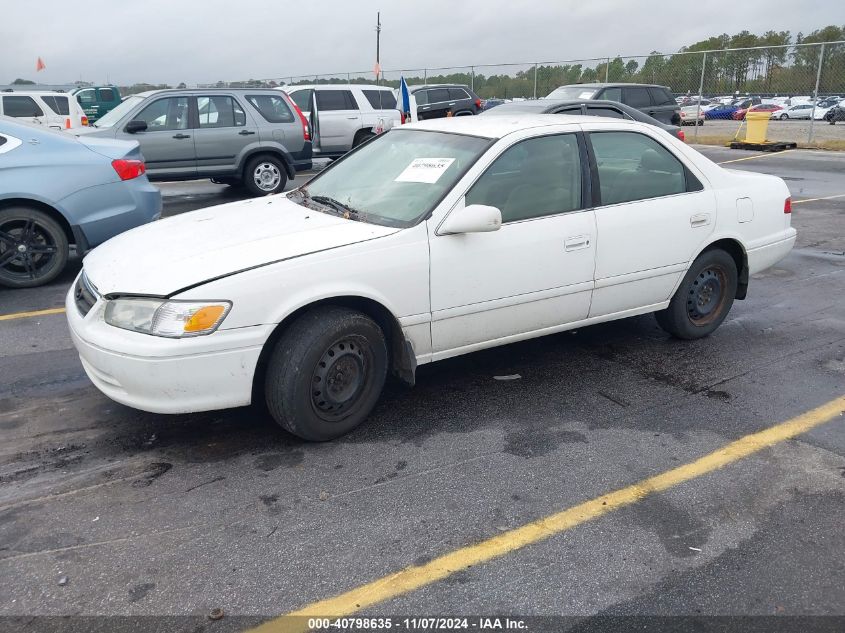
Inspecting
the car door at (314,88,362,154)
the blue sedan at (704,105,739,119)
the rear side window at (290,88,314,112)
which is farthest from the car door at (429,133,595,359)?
the blue sedan at (704,105,739,119)

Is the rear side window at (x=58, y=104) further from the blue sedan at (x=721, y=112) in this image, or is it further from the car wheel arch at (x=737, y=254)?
the blue sedan at (x=721, y=112)

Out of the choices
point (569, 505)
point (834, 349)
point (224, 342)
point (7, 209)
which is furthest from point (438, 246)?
point (7, 209)

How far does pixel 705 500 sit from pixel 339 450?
69.7 inches

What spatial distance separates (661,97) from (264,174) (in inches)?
440

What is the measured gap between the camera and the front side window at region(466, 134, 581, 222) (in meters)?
4.16

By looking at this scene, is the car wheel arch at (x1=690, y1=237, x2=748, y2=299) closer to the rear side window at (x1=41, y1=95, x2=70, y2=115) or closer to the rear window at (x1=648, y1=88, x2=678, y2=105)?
the rear window at (x1=648, y1=88, x2=678, y2=105)

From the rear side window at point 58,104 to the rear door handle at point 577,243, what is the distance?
60.8ft

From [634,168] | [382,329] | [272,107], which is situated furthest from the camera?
[272,107]

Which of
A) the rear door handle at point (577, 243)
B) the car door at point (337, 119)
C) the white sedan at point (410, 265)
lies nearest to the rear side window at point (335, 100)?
the car door at point (337, 119)

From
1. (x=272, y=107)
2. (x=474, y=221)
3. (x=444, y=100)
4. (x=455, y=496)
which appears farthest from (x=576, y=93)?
(x=455, y=496)

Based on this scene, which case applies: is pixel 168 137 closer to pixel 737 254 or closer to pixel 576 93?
pixel 576 93

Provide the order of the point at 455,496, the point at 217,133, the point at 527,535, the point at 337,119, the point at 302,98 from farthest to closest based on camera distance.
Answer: the point at 302,98 < the point at 337,119 < the point at 217,133 < the point at 455,496 < the point at 527,535

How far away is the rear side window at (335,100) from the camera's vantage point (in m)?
15.7

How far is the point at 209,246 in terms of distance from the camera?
372cm
